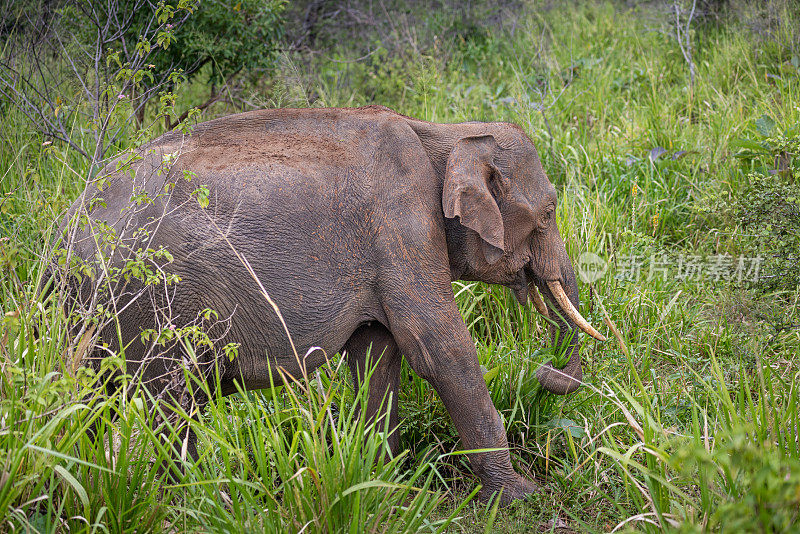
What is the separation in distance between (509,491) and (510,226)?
1.18 meters

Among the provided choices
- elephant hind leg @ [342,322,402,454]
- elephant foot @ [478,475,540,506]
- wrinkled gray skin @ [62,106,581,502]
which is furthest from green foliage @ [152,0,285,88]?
elephant foot @ [478,475,540,506]

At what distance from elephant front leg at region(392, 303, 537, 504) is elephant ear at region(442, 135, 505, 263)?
34cm

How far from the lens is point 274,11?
259 inches

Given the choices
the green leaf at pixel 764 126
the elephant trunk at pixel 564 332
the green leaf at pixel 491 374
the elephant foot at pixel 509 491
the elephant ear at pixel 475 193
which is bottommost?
the elephant foot at pixel 509 491

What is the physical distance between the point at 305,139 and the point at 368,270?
0.65 metres

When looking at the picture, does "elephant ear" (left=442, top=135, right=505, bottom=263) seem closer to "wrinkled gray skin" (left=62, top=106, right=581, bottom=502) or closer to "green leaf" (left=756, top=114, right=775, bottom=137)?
"wrinkled gray skin" (left=62, top=106, right=581, bottom=502)

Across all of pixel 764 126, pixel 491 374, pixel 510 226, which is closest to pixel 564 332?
pixel 491 374

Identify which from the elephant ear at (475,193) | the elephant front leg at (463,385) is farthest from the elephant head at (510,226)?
the elephant front leg at (463,385)

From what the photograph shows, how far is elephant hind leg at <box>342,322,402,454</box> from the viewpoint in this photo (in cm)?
366

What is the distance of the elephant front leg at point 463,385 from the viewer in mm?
3307

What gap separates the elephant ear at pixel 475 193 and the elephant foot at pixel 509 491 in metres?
0.98

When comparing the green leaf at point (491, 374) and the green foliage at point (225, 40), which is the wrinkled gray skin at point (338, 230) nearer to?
the green leaf at point (491, 374)

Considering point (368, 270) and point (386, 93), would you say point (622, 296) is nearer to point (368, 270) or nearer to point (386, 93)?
point (368, 270)

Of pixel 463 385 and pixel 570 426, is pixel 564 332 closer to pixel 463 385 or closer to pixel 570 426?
pixel 570 426
